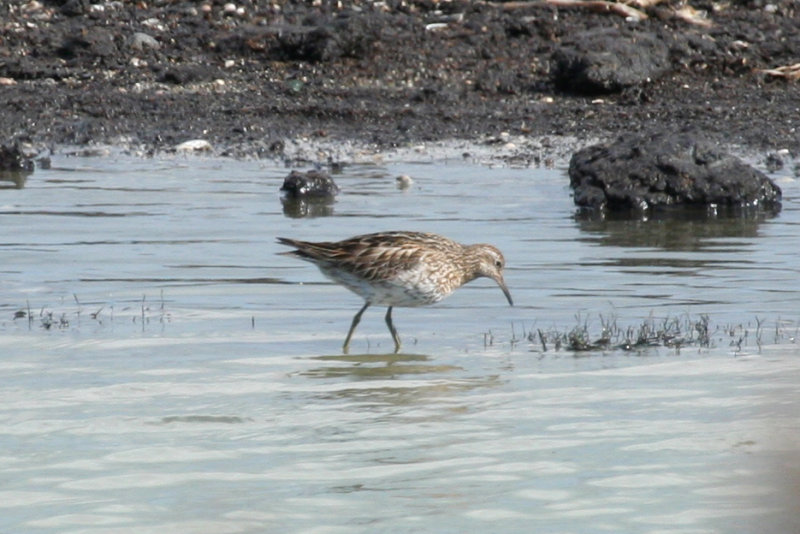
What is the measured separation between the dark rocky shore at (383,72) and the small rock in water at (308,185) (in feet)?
9.75

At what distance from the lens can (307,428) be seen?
7.75 metres

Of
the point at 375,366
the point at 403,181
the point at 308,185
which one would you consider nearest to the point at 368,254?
the point at 375,366

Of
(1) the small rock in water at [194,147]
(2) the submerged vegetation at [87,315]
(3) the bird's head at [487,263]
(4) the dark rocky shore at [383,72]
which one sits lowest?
(2) the submerged vegetation at [87,315]

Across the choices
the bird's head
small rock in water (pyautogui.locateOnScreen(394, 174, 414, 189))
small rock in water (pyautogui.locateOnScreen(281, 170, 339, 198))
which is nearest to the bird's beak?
the bird's head

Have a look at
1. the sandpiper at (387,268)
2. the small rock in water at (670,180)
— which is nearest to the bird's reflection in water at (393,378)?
the sandpiper at (387,268)

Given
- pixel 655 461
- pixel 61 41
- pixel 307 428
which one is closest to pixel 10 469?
pixel 307 428

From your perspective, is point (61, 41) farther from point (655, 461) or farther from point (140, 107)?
point (655, 461)

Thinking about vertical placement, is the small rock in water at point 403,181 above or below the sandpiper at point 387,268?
above

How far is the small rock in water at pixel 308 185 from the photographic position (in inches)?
615

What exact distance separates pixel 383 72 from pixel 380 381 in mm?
12359

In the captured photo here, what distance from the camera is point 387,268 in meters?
10.0

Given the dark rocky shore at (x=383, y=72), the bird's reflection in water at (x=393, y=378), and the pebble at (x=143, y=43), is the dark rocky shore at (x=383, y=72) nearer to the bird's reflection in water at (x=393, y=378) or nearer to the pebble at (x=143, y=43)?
the pebble at (x=143, y=43)

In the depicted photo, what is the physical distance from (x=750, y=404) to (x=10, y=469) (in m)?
3.82

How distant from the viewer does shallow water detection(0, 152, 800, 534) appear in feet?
21.1
